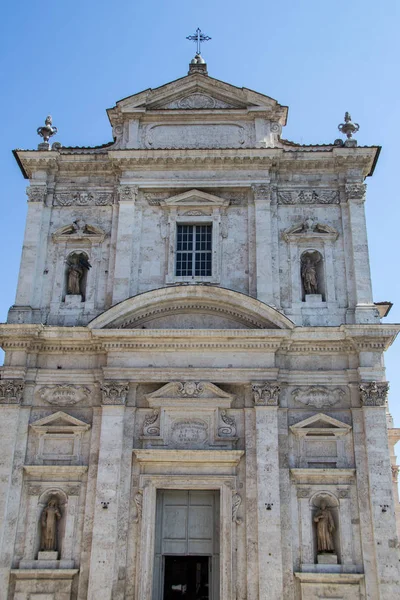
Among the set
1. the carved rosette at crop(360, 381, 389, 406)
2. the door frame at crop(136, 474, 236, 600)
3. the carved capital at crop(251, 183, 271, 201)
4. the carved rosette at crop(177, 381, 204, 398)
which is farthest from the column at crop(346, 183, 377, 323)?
the door frame at crop(136, 474, 236, 600)

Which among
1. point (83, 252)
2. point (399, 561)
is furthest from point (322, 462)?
point (83, 252)

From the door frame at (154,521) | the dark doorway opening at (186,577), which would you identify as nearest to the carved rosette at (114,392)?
the door frame at (154,521)

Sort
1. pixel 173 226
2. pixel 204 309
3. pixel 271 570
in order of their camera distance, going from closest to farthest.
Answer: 1. pixel 271 570
2. pixel 204 309
3. pixel 173 226

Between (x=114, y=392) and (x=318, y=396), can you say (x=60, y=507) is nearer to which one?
(x=114, y=392)

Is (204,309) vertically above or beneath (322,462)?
above

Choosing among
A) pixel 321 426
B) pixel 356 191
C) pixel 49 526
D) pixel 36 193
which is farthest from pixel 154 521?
pixel 356 191

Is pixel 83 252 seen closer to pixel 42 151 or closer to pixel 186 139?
pixel 42 151

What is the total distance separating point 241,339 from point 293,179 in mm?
4888

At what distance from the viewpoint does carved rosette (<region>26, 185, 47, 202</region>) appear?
1778 centimetres

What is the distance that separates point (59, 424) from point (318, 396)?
5.84 meters

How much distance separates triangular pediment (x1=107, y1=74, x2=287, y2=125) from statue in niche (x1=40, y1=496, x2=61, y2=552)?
10302 millimetres

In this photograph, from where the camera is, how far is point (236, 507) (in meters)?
14.5

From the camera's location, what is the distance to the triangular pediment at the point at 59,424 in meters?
15.3

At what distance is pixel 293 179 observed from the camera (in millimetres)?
17953
